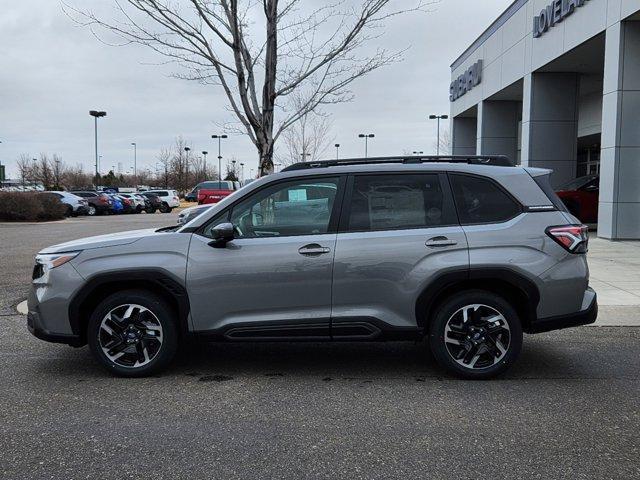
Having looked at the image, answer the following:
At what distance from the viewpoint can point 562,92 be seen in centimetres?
2023

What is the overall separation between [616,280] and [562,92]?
1235 centimetres

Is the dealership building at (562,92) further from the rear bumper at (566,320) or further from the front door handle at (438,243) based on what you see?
the front door handle at (438,243)

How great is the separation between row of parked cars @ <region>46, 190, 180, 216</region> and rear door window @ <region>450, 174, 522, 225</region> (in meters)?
31.5

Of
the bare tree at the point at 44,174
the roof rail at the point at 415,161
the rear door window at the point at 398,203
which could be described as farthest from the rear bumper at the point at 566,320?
the bare tree at the point at 44,174

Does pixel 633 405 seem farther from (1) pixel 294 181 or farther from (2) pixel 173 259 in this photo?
(2) pixel 173 259

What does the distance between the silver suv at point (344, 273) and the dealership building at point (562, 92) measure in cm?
1118

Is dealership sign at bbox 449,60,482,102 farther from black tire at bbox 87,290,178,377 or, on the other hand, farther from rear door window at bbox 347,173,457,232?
black tire at bbox 87,290,178,377

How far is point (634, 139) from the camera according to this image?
14727mm

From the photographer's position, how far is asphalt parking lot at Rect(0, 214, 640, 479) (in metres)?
3.52

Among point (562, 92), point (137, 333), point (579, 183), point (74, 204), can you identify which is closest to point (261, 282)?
point (137, 333)

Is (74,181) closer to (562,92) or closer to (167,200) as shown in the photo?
(167,200)

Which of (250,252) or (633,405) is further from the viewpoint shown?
(250,252)

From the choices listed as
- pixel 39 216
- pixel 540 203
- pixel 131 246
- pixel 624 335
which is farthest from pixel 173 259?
pixel 39 216

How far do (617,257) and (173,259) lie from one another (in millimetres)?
10281
